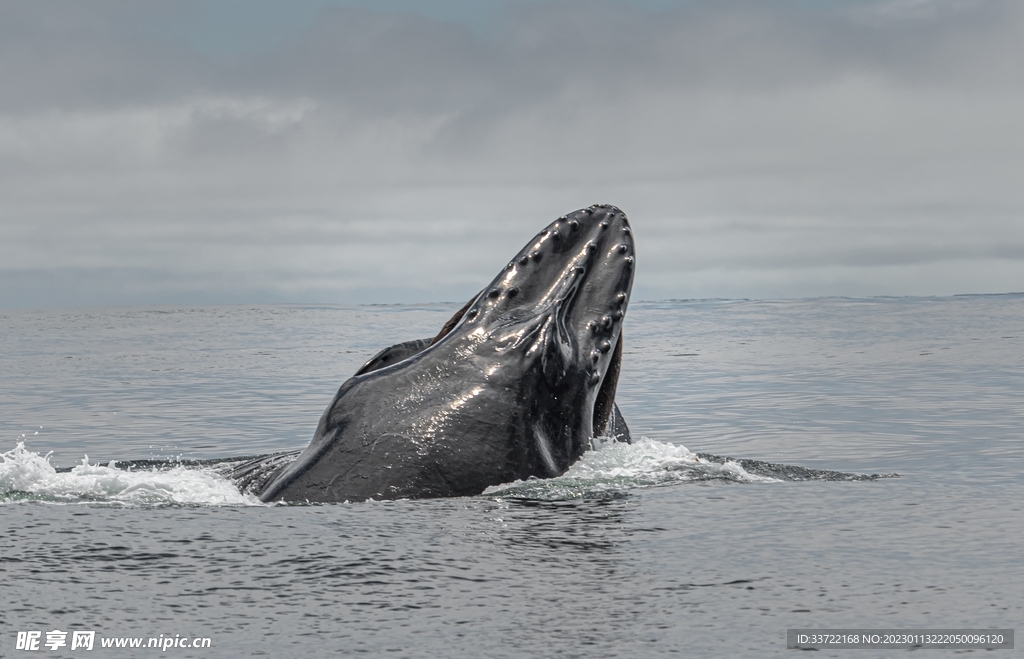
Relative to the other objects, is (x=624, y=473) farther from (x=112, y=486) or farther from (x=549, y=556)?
(x=112, y=486)

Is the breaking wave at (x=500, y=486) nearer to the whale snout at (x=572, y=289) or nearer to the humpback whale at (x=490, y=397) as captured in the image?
the humpback whale at (x=490, y=397)

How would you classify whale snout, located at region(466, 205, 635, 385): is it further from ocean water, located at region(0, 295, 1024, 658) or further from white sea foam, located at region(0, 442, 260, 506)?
white sea foam, located at region(0, 442, 260, 506)

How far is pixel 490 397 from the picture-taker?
644 cm

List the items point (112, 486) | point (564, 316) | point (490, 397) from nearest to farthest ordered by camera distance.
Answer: point (490, 397) < point (564, 316) < point (112, 486)

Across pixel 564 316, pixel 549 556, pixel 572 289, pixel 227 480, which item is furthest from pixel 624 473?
pixel 227 480

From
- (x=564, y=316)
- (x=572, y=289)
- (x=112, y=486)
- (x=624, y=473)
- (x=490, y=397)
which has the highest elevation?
(x=572, y=289)

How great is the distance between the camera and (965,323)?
45500 millimetres

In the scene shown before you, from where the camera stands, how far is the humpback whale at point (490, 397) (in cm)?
625

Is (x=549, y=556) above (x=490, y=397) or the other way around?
the other way around

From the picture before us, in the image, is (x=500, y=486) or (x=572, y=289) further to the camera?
(x=572, y=289)

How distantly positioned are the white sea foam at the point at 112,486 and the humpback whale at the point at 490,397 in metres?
0.21

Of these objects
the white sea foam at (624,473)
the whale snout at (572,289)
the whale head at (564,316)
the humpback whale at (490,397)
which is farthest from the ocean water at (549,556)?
the whale snout at (572,289)

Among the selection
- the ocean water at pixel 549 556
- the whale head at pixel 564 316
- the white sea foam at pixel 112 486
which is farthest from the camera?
the white sea foam at pixel 112 486

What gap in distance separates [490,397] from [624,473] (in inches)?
39.7
